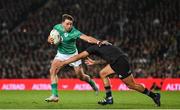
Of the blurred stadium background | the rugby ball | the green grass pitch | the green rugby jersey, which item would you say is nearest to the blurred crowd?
the blurred stadium background

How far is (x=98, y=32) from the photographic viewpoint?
1235 inches

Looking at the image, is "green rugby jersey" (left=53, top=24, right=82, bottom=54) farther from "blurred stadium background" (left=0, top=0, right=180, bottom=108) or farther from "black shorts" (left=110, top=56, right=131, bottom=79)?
"blurred stadium background" (left=0, top=0, right=180, bottom=108)

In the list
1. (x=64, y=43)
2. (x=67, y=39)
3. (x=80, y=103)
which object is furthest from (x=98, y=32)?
(x=80, y=103)

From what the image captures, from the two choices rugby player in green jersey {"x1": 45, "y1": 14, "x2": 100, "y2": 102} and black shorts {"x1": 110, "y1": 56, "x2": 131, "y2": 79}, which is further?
rugby player in green jersey {"x1": 45, "y1": 14, "x2": 100, "y2": 102}

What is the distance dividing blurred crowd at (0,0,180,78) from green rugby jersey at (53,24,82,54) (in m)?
10.4

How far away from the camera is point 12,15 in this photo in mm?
33625

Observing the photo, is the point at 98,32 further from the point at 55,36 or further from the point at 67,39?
the point at 55,36

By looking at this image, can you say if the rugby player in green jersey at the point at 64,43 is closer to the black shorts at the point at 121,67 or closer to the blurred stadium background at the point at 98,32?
the black shorts at the point at 121,67

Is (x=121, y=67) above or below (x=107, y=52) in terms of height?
below

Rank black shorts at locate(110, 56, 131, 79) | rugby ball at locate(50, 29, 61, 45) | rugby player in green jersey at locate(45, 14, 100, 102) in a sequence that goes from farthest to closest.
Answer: rugby ball at locate(50, 29, 61, 45) → rugby player in green jersey at locate(45, 14, 100, 102) → black shorts at locate(110, 56, 131, 79)

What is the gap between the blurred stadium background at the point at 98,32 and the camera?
93.4ft

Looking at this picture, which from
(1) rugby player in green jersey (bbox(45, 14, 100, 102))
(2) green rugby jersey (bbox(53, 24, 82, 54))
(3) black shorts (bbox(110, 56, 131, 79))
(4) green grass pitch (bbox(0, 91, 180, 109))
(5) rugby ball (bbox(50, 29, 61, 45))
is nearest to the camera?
(4) green grass pitch (bbox(0, 91, 180, 109))

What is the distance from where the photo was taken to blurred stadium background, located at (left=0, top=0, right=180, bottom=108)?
2847 cm

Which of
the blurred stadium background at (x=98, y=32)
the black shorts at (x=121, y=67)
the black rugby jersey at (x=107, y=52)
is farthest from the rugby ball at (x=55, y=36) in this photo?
the blurred stadium background at (x=98, y=32)
